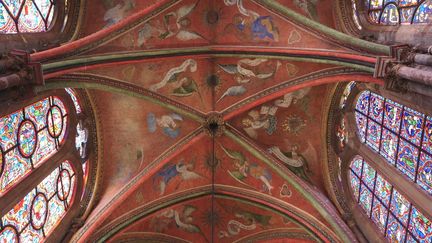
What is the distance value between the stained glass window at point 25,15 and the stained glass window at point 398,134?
8.06m

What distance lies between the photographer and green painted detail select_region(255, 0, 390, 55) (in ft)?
27.3

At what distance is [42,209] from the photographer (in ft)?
33.3

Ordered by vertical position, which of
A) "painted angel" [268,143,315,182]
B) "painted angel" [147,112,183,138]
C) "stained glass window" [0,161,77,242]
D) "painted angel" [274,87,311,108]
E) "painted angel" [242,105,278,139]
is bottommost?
"stained glass window" [0,161,77,242]

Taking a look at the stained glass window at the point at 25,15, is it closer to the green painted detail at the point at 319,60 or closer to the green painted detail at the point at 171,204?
the green painted detail at the point at 319,60

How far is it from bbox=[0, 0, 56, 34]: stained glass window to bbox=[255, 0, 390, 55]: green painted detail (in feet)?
17.1

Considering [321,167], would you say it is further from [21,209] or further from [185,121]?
[21,209]

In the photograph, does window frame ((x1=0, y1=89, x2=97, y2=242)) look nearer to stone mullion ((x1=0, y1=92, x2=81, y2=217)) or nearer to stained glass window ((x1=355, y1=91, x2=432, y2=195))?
stone mullion ((x1=0, y1=92, x2=81, y2=217))

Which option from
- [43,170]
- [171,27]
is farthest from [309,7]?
[43,170]

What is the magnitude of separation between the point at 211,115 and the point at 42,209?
5189 mm

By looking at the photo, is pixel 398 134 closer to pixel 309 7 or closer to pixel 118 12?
pixel 309 7

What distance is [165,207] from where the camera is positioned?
42.8ft

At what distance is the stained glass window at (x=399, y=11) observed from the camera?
314 inches

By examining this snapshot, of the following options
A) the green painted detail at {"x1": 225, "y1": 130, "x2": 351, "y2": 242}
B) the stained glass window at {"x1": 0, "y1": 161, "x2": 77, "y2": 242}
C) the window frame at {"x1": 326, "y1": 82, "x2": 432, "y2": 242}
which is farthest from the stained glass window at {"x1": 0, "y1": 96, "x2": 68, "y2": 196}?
the window frame at {"x1": 326, "y1": 82, "x2": 432, "y2": 242}

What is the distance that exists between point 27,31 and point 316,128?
8186 millimetres
